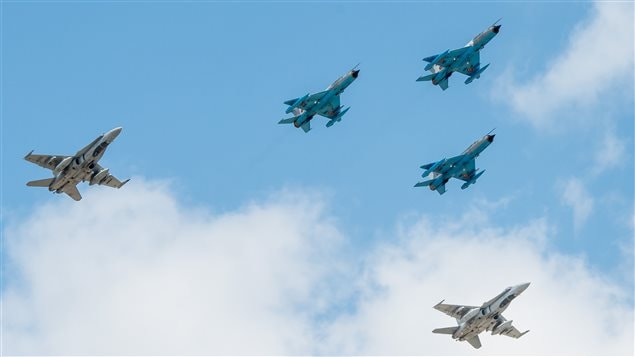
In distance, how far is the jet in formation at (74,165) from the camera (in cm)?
10438

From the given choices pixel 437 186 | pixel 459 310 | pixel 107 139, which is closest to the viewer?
pixel 107 139

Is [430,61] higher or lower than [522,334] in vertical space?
higher

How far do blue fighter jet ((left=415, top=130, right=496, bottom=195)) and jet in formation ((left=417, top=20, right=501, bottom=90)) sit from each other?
257 inches

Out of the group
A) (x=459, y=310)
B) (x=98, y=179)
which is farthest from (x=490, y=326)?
(x=98, y=179)

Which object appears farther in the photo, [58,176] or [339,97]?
[339,97]

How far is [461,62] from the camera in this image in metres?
117

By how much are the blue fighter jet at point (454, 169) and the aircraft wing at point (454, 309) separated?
1234 cm

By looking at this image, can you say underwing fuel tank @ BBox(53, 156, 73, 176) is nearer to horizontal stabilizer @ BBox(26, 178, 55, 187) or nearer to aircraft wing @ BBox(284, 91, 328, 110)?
horizontal stabilizer @ BBox(26, 178, 55, 187)

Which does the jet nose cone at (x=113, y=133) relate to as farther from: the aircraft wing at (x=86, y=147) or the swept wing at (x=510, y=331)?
the swept wing at (x=510, y=331)

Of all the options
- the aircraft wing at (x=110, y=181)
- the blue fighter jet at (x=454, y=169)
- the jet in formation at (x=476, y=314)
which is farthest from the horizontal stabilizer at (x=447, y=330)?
the aircraft wing at (x=110, y=181)

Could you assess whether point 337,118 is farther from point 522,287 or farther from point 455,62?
point 522,287

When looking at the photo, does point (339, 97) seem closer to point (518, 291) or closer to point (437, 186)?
point (437, 186)

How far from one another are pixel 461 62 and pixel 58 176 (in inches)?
1489

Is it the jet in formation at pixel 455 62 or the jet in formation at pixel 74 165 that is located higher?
the jet in formation at pixel 455 62
